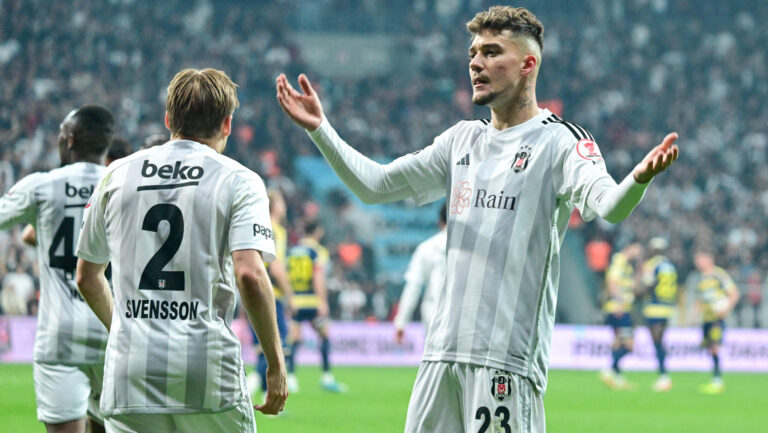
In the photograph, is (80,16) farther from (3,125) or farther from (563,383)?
(563,383)

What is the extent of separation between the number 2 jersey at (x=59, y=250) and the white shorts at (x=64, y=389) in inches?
2.4

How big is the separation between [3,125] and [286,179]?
672cm

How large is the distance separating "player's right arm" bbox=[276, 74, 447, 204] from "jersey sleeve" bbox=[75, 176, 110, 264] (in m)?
0.90

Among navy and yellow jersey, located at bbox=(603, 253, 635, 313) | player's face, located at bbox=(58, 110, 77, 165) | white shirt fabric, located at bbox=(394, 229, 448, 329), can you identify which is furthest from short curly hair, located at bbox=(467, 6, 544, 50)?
navy and yellow jersey, located at bbox=(603, 253, 635, 313)

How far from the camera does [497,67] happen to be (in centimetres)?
415

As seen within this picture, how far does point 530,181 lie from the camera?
4043 mm

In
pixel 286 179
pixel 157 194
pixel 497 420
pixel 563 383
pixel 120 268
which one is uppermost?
pixel 286 179

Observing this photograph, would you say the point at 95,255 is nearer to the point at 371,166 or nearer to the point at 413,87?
the point at 371,166

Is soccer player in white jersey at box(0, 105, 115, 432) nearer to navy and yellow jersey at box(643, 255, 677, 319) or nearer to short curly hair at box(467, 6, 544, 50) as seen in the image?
short curly hair at box(467, 6, 544, 50)

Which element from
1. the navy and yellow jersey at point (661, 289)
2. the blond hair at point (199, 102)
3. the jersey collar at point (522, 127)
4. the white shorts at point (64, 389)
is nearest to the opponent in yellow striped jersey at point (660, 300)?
the navy and yellow jersey at point (661, 289)

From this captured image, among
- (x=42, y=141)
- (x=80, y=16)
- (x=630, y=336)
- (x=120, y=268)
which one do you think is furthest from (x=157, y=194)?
(x=80, y=16)

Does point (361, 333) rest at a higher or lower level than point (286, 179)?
lower

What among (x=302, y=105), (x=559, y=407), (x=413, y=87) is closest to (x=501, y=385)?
(x=302, y=105)

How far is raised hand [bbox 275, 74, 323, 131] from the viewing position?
425cm
